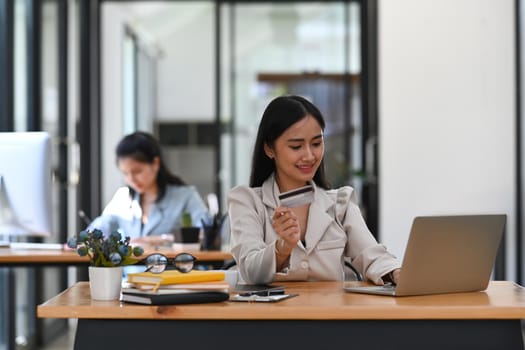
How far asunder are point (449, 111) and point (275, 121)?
3162mm

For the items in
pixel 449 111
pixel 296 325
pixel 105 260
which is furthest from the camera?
pixel 449 111

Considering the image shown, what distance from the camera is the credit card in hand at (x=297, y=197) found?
2908 mm

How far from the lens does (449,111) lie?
6.09 metres

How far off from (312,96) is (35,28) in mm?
3936

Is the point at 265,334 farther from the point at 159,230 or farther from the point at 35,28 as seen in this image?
the point at 35,28

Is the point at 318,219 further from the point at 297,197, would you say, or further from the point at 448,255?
the point at 448,255

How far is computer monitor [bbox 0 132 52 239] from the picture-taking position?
3.67 metres

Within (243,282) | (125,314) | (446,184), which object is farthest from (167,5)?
(125,314)

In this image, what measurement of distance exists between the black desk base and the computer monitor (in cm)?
145

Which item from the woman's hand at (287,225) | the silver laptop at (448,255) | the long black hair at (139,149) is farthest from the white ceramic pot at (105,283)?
the long black hair at (139,149)

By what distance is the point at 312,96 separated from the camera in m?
9.36

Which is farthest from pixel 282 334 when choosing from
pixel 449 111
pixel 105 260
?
pixel 449 111

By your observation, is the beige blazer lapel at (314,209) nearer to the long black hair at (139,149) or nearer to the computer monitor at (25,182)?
the computer monitor at (25,182)

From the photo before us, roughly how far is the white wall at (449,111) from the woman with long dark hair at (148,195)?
1574 millimetres
